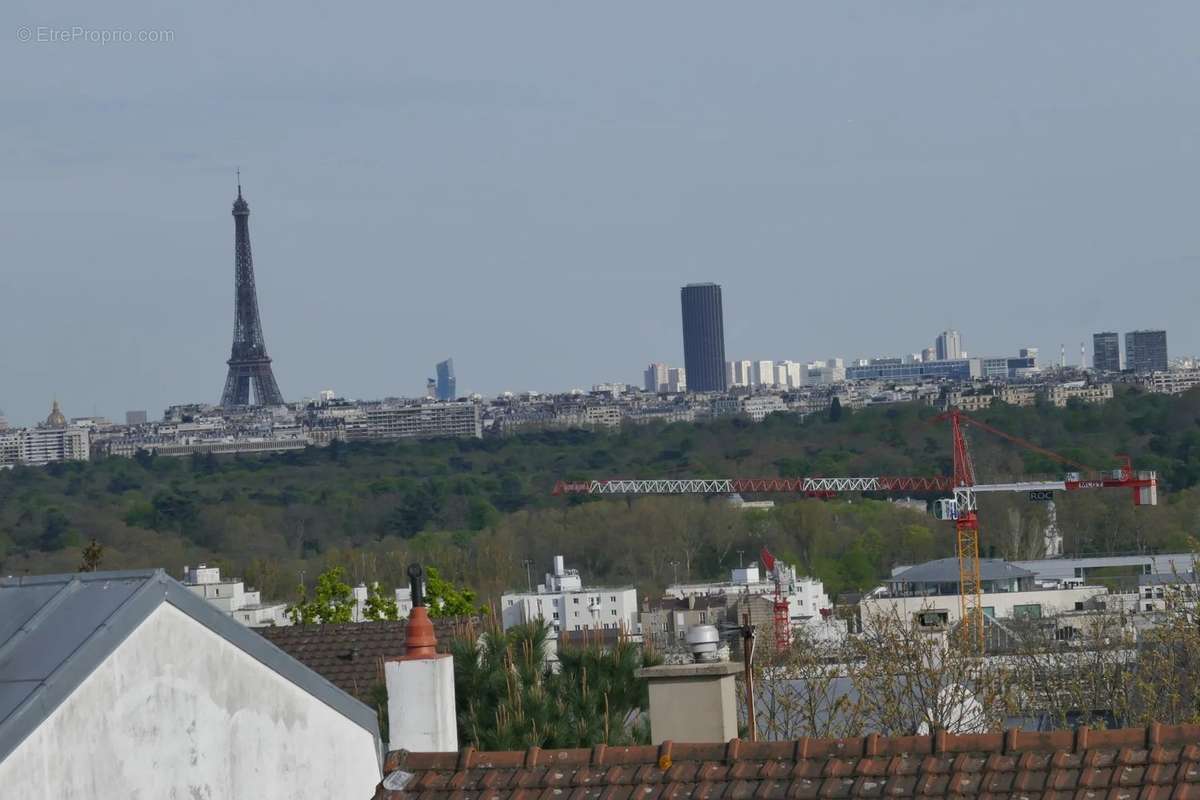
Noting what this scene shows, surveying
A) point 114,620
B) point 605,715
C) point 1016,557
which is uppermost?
point 114,620

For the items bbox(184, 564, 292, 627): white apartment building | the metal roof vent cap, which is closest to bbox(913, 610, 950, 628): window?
the metal roof vent cap

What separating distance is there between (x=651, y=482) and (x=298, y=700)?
132 meters

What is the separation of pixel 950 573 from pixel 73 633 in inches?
2858

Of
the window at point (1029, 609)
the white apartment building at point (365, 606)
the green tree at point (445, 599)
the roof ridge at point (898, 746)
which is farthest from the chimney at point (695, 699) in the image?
the window at point (1029, 609)

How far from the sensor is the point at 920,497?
13638cm

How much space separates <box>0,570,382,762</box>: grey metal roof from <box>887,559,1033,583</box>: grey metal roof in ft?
229

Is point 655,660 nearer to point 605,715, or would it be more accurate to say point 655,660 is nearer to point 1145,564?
point 605,715

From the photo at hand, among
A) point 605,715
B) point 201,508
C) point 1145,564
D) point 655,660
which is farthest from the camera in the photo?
point 201,508

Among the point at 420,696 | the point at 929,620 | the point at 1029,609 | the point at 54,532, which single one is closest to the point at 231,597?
the point at 1029,609

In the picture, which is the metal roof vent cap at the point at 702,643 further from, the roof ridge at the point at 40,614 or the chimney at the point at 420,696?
the roof ridge at the point at 40,614

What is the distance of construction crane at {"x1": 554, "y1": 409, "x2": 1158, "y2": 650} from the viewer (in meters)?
105

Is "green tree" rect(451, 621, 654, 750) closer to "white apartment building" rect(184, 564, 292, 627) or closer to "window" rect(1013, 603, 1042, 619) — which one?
"white apartment building" rect(184, 564, 292, 627)

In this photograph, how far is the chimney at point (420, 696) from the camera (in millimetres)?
8961

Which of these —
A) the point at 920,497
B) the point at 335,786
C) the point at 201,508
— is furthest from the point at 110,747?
the point at 920,497
